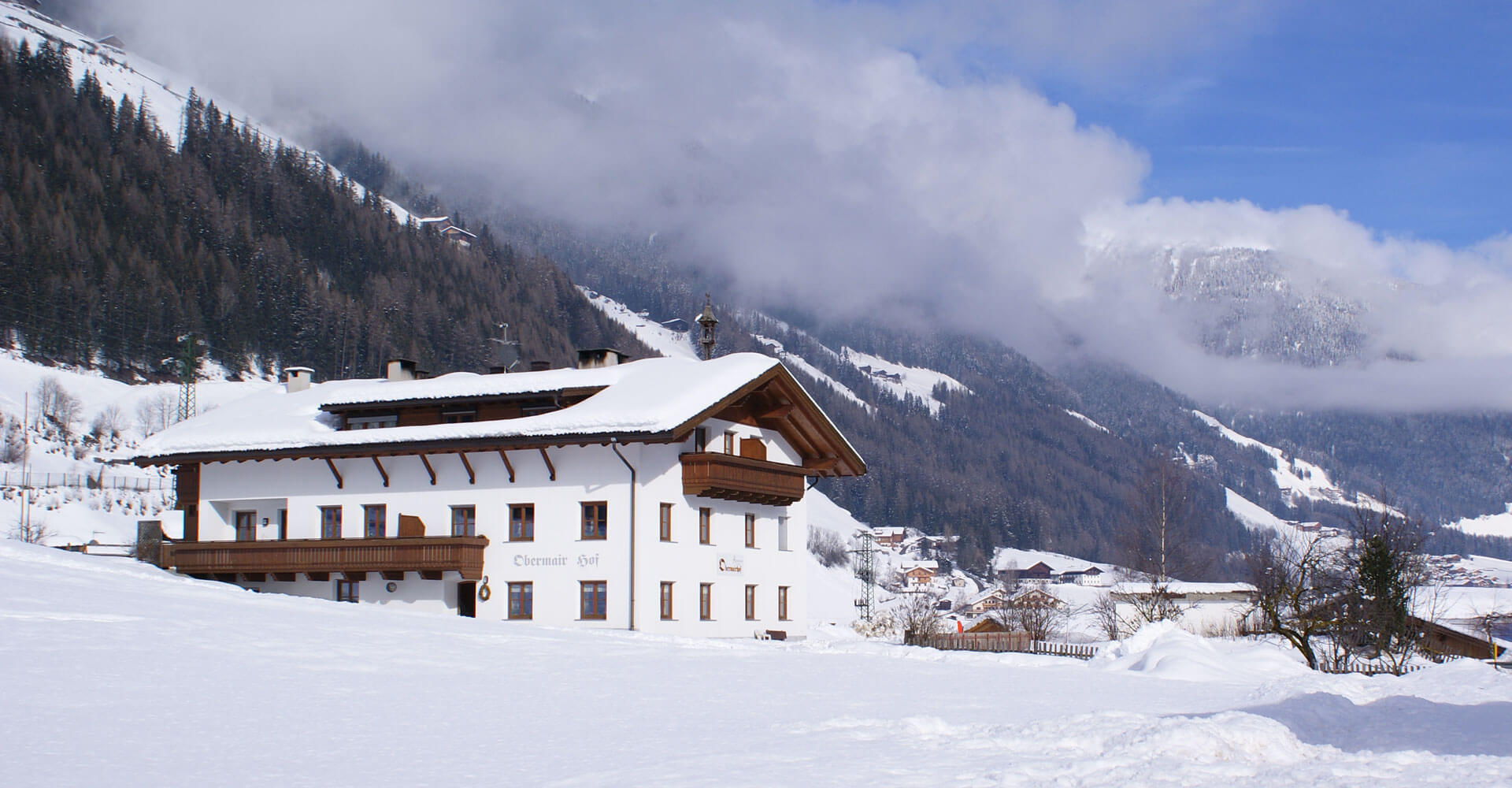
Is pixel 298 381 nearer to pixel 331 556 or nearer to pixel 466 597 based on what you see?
pixel 331 556

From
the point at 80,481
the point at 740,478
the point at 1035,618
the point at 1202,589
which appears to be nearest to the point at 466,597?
the point at 740,478

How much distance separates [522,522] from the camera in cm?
4331

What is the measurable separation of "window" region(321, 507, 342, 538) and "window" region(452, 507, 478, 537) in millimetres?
4786

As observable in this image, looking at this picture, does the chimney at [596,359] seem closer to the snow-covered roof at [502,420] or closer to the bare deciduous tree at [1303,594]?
the snow-covered roof at [502,420]

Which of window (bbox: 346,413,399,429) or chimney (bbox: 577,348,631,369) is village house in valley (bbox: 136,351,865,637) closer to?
window (bbox: 346,413,399,429)

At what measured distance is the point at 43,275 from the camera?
133500 mm

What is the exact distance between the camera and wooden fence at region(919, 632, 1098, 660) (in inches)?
1833

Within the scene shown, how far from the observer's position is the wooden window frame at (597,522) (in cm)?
4206

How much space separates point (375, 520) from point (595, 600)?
359 inches

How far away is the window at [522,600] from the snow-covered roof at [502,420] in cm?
499

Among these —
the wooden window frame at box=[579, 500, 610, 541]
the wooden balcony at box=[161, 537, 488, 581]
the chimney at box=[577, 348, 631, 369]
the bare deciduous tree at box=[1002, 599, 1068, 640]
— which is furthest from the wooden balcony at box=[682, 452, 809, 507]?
the bare deciduous tree at box=[1002, 599, 1068, 640]

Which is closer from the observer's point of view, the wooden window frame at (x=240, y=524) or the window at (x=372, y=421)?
the window at (x=372, y=421)

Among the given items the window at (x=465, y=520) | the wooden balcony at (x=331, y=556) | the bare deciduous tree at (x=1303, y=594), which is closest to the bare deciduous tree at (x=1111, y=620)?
the bare deciduous tree at (x=1303, y=594)

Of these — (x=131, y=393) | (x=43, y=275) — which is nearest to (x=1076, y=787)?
(x=131, y=393)
